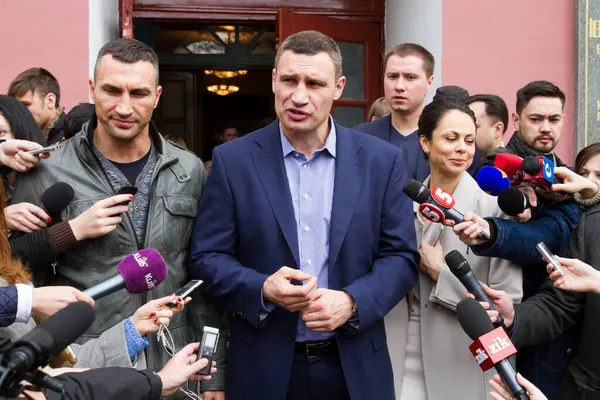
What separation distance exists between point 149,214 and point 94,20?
130 inches

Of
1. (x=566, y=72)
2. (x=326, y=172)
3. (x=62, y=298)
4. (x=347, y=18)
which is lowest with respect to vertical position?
(x=62, y=298)

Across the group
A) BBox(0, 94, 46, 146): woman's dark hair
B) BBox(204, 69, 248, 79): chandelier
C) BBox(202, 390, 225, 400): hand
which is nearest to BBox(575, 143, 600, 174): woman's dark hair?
BBox(202, 390, 225, 400): hand

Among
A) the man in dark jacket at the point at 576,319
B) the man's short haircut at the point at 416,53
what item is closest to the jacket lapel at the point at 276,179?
the man in dark jacket at the point at 576,319

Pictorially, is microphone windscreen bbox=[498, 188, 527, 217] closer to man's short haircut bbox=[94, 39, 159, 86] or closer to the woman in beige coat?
the woman in beige coat

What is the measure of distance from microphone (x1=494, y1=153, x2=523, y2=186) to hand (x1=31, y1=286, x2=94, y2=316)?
68.3 inches

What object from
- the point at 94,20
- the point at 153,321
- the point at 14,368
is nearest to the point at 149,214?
the point at 153,321

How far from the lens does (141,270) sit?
9.68 ft

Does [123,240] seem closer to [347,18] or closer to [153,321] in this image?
[153,321]

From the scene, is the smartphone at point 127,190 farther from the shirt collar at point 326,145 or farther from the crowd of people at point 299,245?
the shirt collar at point 326,145

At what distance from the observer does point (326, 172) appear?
11.2 ft

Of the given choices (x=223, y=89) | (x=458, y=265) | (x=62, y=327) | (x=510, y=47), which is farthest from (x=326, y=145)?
(x=223, y=89)

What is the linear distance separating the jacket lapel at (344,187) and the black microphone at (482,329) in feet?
1.98

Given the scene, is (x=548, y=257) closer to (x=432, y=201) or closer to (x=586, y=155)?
(x=432, y=201)

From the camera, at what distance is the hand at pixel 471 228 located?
3.29m
